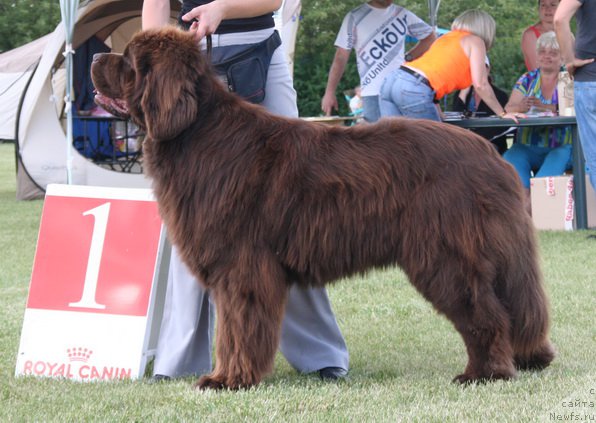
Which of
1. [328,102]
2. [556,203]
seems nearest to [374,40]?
[328,102]

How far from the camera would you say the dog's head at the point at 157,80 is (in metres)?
3.36

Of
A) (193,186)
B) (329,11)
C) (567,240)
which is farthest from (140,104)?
(329,11)

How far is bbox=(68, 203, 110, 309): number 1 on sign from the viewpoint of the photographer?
404cm

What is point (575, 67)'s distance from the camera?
23.7 ft

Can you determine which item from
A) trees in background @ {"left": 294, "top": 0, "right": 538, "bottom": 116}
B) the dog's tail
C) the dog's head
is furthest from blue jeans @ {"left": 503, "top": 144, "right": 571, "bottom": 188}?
trees in background @ {"left": 294, "top": 0, "right": 538, "bottom": 116}

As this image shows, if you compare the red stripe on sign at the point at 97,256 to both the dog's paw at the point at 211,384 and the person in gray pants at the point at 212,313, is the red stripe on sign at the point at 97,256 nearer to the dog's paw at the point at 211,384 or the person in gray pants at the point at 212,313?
the person in gray pants at the point at 212,313

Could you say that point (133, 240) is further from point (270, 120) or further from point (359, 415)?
point (359, 415)

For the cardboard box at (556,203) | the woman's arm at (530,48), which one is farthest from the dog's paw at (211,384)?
the woman's arm at (530,48)

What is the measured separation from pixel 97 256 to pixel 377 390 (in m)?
1.48

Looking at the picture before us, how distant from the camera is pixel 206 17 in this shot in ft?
11.8

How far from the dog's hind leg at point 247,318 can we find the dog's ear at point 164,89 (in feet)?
1.98

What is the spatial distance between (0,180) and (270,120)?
→ 14.1 meters

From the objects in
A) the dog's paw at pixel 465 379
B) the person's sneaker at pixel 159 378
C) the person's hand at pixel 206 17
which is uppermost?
the person's hand at pixel 206 17

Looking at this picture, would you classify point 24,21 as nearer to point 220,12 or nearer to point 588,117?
point 588,117
